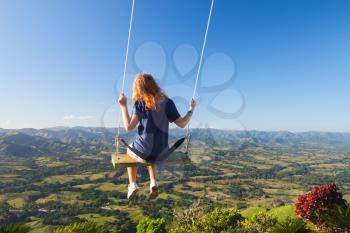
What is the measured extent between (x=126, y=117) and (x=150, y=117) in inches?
18.1

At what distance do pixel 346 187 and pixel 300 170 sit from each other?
46267 millimetres

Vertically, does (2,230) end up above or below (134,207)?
above

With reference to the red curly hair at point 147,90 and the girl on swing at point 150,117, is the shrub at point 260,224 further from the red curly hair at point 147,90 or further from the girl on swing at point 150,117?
the red curly hair at point 147,90

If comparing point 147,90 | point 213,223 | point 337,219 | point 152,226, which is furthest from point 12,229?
point 152,226

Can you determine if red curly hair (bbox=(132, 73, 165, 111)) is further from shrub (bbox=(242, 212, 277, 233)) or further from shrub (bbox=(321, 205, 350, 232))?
shrub (bbox=(242, 212, 277, 233))

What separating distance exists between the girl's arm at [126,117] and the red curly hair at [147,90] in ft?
0.96

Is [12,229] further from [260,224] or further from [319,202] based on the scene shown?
[260,224]

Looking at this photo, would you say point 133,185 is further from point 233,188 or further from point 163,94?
point 233,188

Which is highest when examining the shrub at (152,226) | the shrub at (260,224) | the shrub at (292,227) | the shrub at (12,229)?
the shrub at (12,229)

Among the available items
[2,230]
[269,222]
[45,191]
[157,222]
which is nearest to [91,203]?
[45,191]

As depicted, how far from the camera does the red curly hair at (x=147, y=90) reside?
233 inches

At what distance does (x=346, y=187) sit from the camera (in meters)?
152

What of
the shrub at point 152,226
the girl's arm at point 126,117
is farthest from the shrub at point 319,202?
the shrub at point 152,226

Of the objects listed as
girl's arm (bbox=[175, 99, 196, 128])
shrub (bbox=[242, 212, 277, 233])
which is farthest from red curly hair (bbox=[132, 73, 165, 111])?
shrub (bbox=[242, 212, 277, 233])
